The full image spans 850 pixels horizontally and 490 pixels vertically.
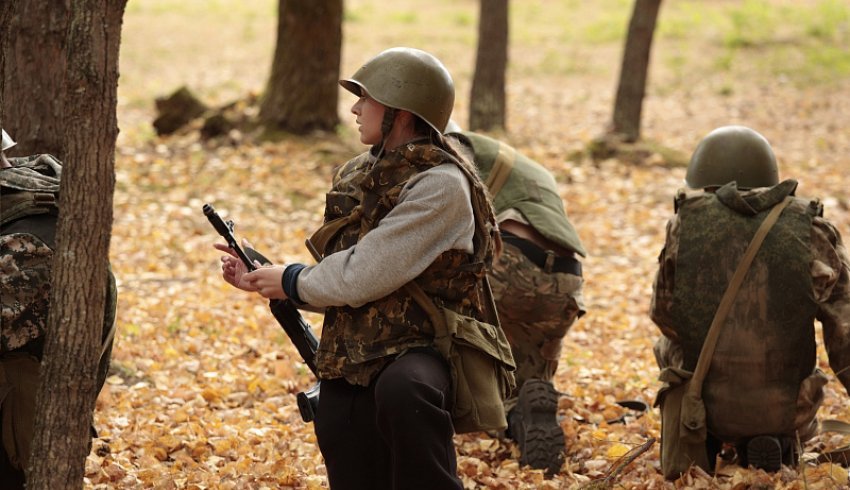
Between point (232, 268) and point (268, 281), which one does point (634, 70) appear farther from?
point (268, 281)

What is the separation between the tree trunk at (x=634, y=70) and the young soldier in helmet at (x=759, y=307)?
8.28 metres

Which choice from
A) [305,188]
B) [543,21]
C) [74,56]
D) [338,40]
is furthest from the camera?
[543,21]

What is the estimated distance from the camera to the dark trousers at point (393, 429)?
10.9 feet

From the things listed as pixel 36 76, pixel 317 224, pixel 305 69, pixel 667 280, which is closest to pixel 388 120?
pixel 667 280

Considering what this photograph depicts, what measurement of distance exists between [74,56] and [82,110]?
0.17 metres

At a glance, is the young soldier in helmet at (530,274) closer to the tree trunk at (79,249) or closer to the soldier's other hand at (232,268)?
the soldier's other hand at (232,268)

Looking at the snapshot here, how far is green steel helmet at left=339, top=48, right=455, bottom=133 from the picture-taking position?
351cm

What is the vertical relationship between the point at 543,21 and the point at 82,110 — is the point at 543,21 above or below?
above

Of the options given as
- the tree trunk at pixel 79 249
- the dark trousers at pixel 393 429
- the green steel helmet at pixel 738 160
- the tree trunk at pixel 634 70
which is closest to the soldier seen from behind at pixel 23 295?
the tree trunk at pixel 79 249

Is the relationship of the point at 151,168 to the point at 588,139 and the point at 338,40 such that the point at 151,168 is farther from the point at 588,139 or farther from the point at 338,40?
the point at 588,139

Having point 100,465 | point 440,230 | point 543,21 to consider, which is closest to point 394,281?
point 440,230

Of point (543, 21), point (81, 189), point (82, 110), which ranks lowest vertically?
point (81, 189)

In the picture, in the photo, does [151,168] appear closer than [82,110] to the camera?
No

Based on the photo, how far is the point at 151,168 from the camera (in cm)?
1137
